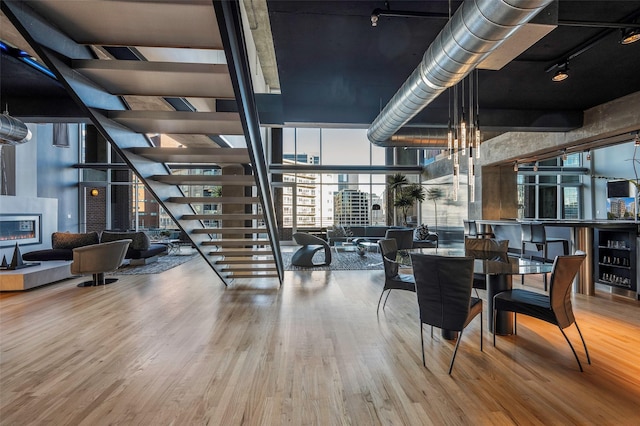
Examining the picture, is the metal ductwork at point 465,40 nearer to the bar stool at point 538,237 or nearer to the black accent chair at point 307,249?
the bar stool at point 538,237

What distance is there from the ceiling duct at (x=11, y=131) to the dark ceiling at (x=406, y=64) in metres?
4.08

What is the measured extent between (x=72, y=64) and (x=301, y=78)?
3106 millimetres

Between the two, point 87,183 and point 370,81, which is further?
point 87,183

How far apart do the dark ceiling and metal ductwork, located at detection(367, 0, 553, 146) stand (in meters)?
0.55

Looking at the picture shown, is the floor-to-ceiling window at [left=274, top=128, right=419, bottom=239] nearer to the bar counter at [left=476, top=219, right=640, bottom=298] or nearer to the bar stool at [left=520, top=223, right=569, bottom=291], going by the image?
the bar stool at [left=520, top=223, right=569, bottom=291]

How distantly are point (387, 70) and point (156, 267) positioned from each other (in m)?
6.56

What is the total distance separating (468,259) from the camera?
8.00 feet

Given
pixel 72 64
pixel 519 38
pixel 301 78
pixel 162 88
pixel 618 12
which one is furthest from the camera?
pixel 301 78

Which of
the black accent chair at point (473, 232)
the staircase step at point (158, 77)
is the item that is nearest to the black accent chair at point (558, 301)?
the staircase step at point (158, 77)

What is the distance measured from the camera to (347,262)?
772cm

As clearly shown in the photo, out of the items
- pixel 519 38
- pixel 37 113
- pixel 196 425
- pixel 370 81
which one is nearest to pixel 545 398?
pixel 196 425

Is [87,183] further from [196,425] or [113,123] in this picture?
[196,425]

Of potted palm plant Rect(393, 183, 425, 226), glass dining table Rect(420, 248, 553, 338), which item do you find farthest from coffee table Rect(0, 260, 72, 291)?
potted palm plant Rect(393, 183, 425, 226)

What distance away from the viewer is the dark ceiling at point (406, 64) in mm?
3100
